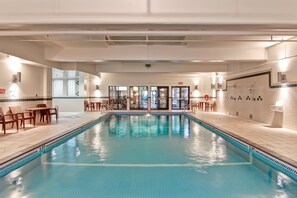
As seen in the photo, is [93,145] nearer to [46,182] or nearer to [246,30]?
[46,182]

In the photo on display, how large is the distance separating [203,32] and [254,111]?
6662mm

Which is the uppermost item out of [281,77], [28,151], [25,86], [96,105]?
[281,77]

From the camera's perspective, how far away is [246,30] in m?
4.66

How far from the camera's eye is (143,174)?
13.8ft

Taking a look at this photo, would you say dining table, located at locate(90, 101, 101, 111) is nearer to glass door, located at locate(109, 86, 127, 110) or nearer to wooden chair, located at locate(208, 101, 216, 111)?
glass door, located at locate(109, 86, 127, 110)

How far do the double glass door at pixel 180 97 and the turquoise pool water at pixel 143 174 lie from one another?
10939 mm

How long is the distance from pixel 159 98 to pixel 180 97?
1503 mm

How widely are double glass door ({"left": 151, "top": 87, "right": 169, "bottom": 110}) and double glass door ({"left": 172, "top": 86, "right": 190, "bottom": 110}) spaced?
564mm

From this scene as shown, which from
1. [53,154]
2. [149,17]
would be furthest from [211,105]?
[149,17]

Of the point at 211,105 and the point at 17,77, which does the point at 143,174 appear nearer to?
the point at 17,77

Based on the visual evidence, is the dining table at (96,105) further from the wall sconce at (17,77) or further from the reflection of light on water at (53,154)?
the reflection of light on water at (53,154)

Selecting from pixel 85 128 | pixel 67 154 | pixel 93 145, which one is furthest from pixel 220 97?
pixel 67 154

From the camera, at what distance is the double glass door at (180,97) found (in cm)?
1742

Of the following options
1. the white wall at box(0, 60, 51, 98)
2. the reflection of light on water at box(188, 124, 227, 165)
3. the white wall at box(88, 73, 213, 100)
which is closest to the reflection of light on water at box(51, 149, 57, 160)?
the reflection of light on water at box(188, 124, 227, 165)
